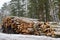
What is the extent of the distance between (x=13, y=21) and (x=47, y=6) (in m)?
13.8

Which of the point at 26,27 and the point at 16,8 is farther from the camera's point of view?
the point at 16,8

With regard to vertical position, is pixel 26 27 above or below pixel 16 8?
below

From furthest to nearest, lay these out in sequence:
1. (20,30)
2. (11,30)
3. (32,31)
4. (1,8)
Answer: (1,8) < (11,30) < (20,30) < (32,31)

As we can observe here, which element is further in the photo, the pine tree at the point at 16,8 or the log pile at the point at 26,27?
the pine tree at the point at 16,8

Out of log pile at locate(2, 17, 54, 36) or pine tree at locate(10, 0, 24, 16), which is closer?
log pile at locate(2, 17, 54, 36)

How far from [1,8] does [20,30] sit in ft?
95.2

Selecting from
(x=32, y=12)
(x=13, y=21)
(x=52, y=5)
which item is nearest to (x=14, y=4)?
(x=32, y=12)

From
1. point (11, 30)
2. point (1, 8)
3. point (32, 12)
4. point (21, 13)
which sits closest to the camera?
point (11, 30)

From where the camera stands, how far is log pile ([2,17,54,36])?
5656 millimetres

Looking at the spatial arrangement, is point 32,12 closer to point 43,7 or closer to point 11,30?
point 43,7

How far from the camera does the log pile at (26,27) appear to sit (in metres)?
5.66

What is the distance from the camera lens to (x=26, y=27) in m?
5.83

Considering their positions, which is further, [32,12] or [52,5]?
[32,12]

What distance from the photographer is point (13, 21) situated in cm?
657
